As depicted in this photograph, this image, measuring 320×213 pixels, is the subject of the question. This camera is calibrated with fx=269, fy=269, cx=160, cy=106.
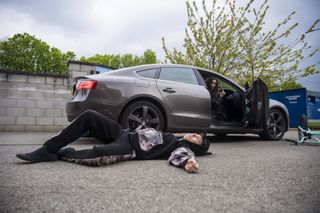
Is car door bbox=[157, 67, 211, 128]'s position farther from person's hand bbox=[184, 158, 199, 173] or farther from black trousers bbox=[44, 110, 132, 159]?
person's hand bbox=[184, 158, 199, 173]

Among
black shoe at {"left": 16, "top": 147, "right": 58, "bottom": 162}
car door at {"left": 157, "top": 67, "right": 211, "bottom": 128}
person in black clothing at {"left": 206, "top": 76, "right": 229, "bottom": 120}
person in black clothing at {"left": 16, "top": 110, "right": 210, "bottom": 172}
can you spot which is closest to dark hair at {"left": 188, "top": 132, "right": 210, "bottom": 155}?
person in black clothing at {"left": 16, "top": 110, "right": 210, "bottom": 172}

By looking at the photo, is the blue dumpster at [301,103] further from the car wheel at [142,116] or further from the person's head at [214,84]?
the car wheel at [142,116]

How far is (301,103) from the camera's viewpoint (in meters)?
12.5

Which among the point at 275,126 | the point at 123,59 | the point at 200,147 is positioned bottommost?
the point at 200,147

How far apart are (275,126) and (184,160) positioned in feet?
13.6

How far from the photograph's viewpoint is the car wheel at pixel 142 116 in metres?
Answer: 4.38

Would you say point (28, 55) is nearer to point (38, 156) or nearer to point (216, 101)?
point (216, 101)

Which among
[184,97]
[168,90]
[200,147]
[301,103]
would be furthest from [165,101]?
[301,103]

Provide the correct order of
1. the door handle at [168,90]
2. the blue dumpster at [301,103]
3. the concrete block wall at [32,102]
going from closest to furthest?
1. the door handle at [168,90]
2. the concrete block wall at [32,102]
3. the blue dumpster at [301,103]

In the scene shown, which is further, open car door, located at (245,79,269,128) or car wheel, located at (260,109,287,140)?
car wheel, located at (260,109,287,140)

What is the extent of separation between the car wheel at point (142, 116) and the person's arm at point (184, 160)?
1.62 meters

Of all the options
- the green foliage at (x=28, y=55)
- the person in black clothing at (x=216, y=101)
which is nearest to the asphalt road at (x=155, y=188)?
the person in black clothing at (x=216, y=101)

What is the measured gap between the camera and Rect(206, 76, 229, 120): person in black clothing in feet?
18.3

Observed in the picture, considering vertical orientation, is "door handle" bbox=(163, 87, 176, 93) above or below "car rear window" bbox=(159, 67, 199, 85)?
below
